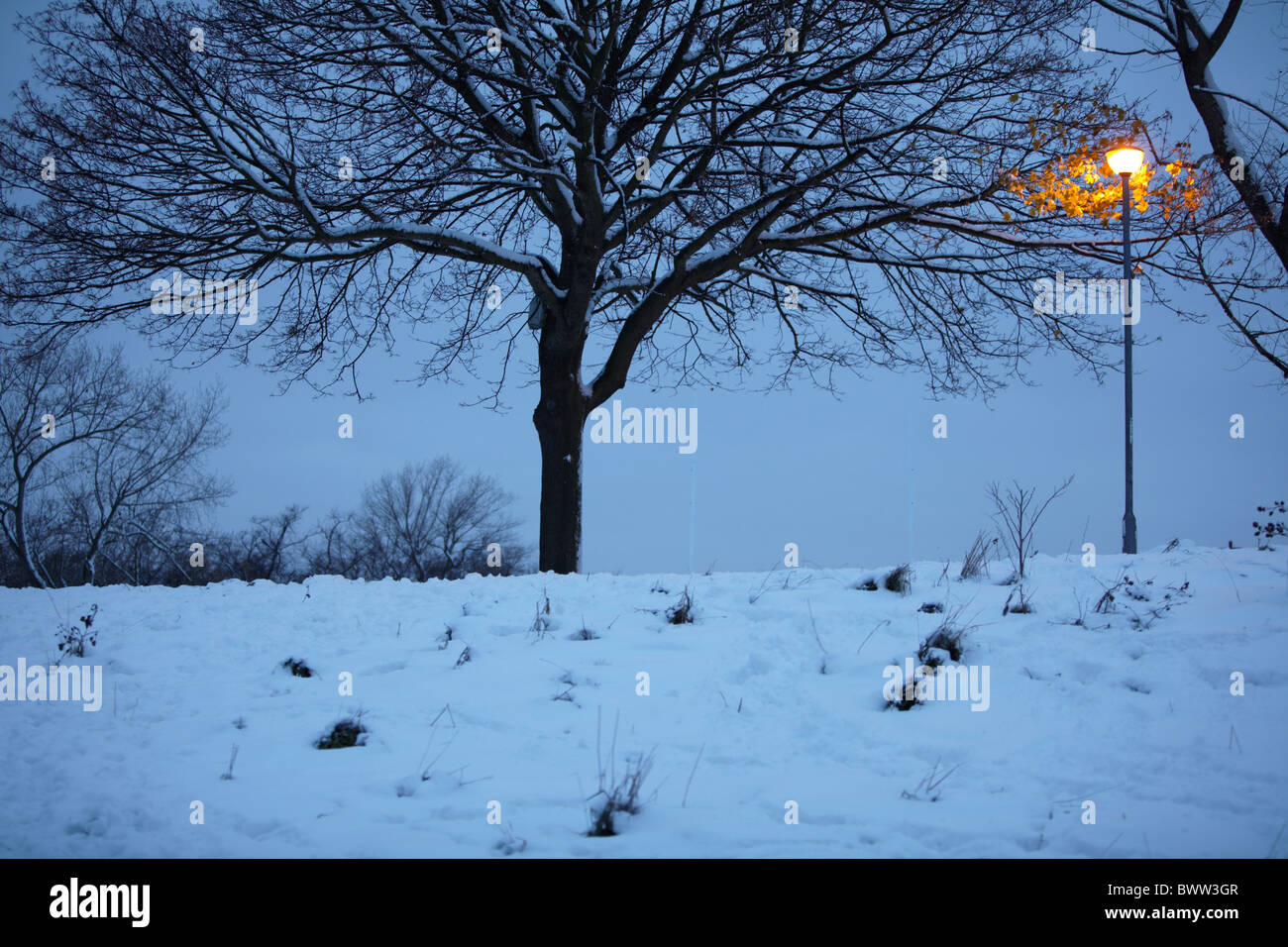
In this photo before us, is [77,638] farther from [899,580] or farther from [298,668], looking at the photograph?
[899,580]

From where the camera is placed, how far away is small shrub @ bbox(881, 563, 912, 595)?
6.07 meters

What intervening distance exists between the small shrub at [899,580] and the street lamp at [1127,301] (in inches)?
211

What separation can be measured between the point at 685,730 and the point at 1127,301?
985 cm

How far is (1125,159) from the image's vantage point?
10430 mm

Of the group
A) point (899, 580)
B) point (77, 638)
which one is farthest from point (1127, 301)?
point (77, 638)

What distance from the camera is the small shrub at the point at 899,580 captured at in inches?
239

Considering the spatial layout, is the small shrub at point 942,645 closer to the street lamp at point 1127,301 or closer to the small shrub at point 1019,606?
the small shrub at point 1019,606

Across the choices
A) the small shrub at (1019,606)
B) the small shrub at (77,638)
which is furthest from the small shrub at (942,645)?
the small shrub at (77,638)

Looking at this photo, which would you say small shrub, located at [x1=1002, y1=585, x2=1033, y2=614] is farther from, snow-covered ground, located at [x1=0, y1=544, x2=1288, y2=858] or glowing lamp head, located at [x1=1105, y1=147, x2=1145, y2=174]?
glowing lamp head, located at [x1=1105, y1=147, x2=1145, y2=174]

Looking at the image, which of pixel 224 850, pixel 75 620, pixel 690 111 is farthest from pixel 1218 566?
pixel 75 620

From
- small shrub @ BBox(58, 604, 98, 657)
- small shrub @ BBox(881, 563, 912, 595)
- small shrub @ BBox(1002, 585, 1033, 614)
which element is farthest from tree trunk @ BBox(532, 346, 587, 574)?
small shrub @ BBox(1002, 585, 1033, 614)

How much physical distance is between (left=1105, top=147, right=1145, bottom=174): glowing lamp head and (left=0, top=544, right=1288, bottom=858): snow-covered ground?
244 inches
